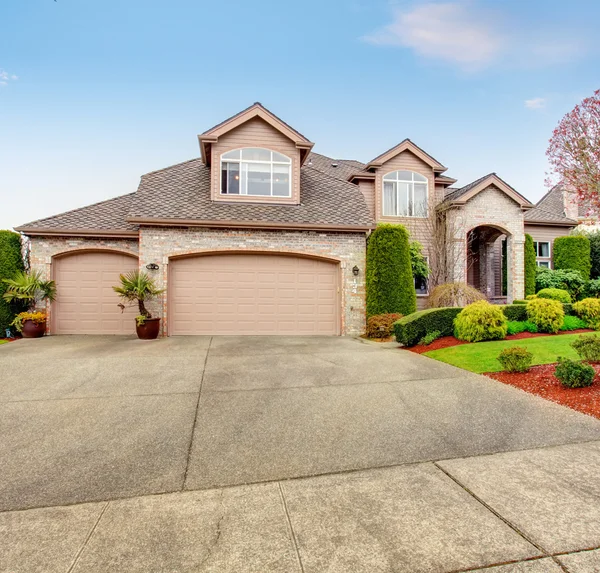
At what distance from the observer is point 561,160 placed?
979 centimetres

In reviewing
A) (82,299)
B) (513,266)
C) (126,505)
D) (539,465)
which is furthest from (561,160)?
(82,299)

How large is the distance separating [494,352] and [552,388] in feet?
7.16

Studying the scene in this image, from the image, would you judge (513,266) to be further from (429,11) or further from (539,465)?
(539,465)

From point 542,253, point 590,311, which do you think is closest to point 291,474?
point 590,311

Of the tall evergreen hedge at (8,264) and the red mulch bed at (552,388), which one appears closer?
the red mulch bed at (552,388)

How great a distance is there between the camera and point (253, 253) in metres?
12.1

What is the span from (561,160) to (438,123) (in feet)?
20.8

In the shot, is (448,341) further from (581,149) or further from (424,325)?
(581,149)

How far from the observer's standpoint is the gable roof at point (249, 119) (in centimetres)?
1245

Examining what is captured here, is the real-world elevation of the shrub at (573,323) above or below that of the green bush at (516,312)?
below

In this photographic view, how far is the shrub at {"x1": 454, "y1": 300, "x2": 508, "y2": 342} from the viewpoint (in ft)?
29.1

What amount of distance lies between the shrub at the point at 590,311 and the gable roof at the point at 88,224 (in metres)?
14.0

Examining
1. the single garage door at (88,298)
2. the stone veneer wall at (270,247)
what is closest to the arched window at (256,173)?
the stone veneer wall at (270,247)

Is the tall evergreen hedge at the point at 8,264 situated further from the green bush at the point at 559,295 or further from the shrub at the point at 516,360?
the green bush at the point at 559,295
